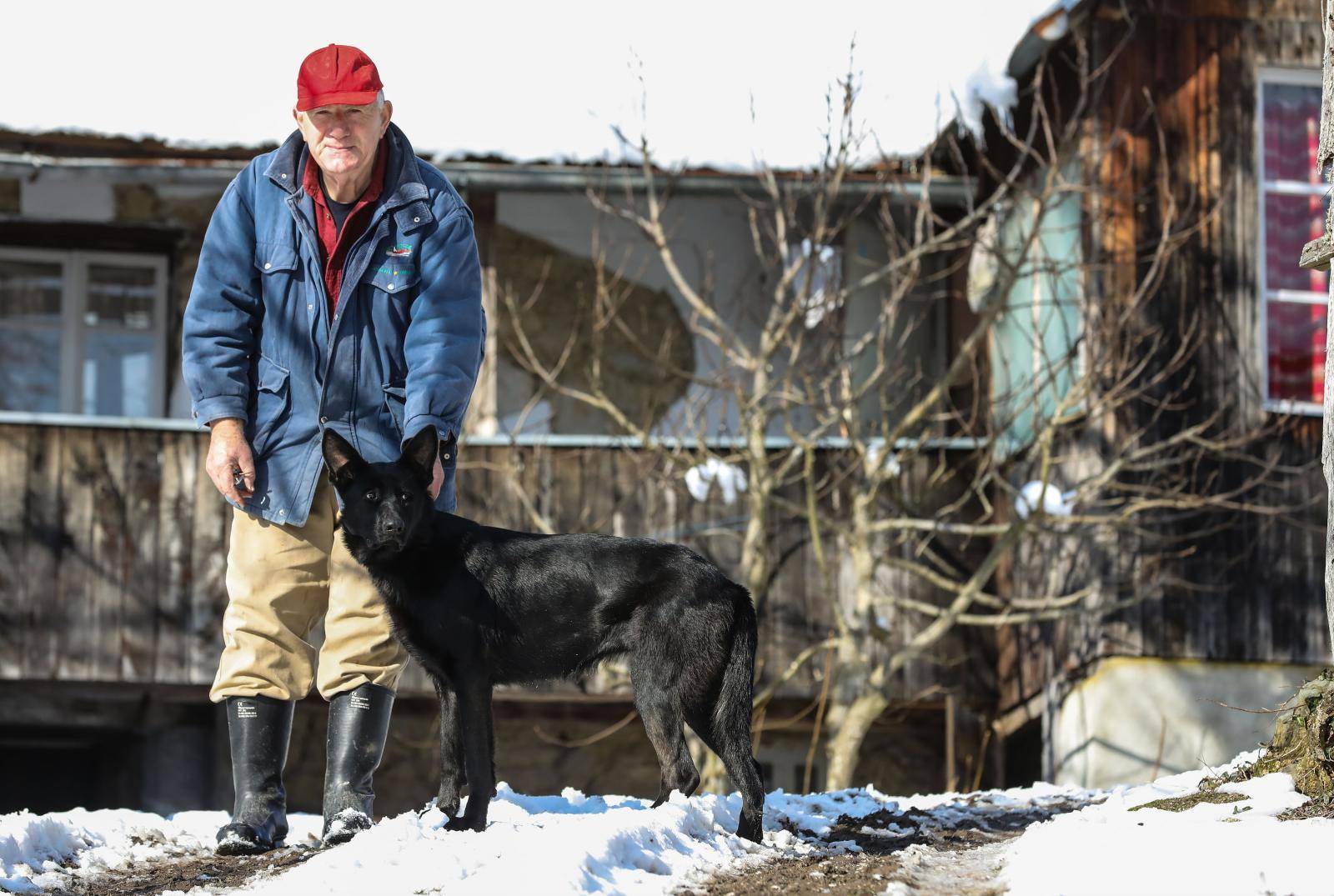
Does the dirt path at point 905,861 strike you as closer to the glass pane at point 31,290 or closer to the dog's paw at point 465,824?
the dog's paw at point 465,824

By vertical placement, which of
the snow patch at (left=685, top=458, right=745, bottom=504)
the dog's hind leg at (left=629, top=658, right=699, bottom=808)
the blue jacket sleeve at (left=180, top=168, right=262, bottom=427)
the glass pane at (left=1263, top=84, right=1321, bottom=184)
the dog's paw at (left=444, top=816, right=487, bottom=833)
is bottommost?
the dog's paw at (left=444, top=816, right=487, bottom=833)

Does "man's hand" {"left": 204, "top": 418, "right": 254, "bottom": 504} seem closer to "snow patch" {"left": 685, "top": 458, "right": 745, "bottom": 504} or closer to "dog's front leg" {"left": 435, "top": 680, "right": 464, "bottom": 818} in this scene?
"dog's front leg" {"left": 435, "top": 680, "right": 464, "bottom": 818}

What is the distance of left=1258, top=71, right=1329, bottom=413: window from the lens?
12742mm

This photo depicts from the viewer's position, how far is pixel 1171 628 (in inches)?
491

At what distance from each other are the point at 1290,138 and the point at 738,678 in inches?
362

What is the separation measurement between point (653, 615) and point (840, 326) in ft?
24.9

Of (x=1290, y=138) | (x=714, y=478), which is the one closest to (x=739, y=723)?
(x=714, y=478)

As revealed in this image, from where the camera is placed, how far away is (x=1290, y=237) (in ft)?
42.2

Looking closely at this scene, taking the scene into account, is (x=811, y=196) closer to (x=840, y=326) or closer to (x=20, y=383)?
(x=840, y=326)

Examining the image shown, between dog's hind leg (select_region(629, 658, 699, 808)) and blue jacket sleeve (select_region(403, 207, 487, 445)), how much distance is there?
3.31 feet

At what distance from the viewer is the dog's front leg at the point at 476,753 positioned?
523 centimetres

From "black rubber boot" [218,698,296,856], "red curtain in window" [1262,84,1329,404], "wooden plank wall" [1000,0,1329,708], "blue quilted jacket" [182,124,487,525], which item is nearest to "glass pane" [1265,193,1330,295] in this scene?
"red curtain in window" [1262,84,1329,404]

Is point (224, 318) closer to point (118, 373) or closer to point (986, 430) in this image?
point (986, 430)

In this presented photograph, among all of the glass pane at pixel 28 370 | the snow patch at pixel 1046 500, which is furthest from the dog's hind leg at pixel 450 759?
the glass pane at pixel 28 370
